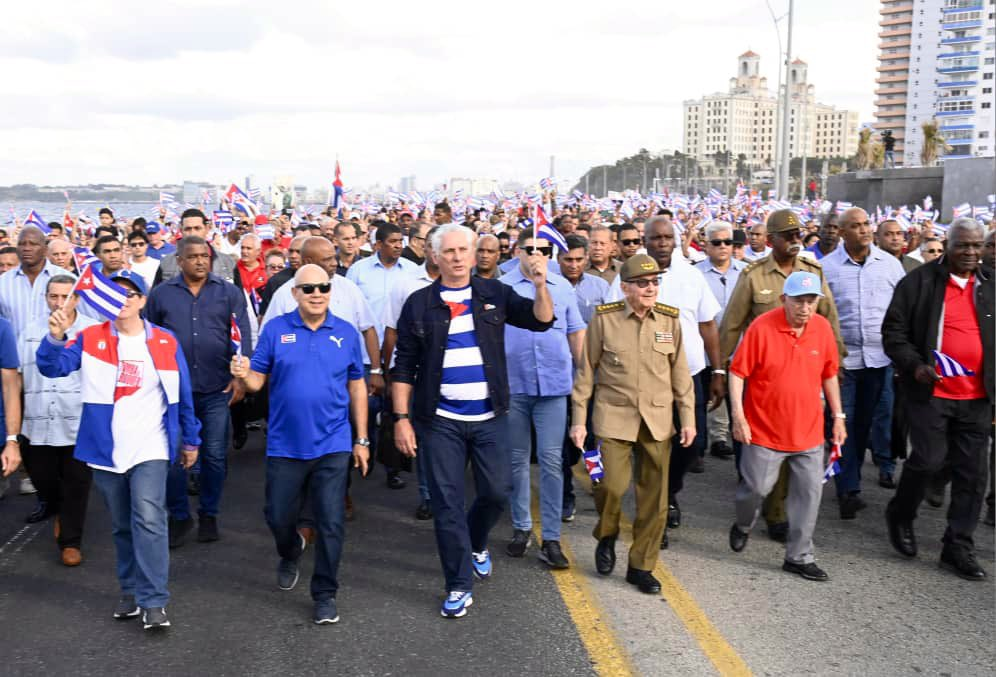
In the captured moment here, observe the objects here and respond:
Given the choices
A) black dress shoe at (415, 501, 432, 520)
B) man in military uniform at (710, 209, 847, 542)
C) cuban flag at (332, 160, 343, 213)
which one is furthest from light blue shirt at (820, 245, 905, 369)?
cuban flag at (332, 160, 343, 213)

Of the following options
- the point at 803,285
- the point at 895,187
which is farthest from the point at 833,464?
the point at 895,187

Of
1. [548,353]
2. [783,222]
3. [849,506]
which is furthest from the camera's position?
[849,506]

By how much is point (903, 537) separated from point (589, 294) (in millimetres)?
2727

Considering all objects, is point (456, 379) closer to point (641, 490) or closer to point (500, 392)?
point (500, 392)

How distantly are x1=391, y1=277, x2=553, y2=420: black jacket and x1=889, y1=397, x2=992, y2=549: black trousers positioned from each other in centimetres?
250

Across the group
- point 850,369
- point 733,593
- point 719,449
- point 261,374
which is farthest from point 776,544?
point 261,374

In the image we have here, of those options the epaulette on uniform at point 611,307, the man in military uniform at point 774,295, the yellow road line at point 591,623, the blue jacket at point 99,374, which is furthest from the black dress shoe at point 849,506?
the blue jacket at point 99,374

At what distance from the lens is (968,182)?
148 feet

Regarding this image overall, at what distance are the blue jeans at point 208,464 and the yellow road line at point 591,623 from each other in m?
2.38

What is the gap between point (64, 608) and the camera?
18.2 ft

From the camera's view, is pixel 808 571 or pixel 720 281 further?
pixel 720 281

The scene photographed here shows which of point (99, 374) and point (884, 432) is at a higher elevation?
point (99, 374)

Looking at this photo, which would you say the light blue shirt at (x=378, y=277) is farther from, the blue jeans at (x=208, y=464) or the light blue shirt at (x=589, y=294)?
the blue jeans at (x=208, y=464)

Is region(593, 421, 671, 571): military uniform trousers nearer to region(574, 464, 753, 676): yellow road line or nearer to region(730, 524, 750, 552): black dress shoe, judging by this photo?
region(574, 464, 753, 676): yellow road line
